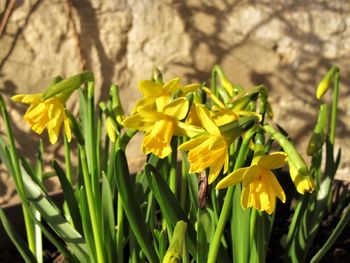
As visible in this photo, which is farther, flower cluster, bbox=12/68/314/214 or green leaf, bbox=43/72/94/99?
green leaf, bbox=43/72/94/99

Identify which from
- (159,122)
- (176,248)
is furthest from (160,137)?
(176,248)

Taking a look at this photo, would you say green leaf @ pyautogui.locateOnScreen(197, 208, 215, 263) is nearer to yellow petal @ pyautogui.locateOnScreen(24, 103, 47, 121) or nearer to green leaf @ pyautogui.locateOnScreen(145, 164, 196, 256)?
green leaf @ pyautogui.locateOnScreen(145, 164, 196, 256)

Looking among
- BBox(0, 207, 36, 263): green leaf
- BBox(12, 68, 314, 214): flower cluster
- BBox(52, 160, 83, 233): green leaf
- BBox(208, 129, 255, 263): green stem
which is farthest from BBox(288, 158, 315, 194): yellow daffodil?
BBox(0, 207, 36, 263): green leaf

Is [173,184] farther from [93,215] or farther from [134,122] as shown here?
[134,122]

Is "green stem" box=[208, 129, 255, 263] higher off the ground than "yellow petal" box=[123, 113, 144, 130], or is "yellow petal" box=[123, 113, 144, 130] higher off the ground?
"yellow petal" box=[123, 113, 144, 130]

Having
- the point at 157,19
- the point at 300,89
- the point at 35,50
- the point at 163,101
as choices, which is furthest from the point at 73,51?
the point at 163,101

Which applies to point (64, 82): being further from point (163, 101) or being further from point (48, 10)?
point (48, 10)

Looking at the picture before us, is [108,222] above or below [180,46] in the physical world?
below
